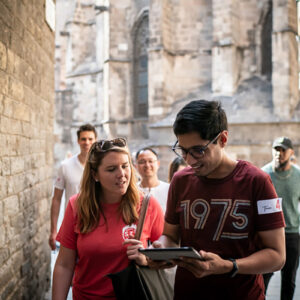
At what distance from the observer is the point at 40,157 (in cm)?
548

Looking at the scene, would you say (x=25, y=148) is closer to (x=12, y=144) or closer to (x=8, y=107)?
(x=12, y=144)

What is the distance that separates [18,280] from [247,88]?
55.8ft

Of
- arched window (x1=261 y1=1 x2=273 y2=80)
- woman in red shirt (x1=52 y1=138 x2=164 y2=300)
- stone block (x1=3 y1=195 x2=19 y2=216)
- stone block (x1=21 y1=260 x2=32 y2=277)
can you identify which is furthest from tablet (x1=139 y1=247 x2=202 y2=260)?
arched window (x1=261 y1=1 x2=273 y2=80)

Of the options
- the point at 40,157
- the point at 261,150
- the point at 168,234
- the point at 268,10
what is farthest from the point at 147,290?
the point at 268,10

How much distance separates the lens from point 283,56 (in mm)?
18109

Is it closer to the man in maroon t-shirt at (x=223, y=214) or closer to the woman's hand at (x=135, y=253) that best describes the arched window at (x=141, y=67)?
the woman's hand at (x=135, y=253)

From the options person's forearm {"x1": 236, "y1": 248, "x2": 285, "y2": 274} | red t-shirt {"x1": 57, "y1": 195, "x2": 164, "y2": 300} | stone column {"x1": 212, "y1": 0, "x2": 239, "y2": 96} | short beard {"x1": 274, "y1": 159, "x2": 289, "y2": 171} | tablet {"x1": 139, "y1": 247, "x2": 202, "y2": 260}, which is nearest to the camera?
tablet {"x1": 139, "y1": 247, "x2": 202, "y2": 260}

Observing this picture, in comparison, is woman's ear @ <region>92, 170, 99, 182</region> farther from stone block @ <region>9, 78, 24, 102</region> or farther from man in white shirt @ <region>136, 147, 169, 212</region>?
man in white shirt @ <region>136, 147, 169, 212</region>

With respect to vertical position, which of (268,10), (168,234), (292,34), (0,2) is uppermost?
(268,10)

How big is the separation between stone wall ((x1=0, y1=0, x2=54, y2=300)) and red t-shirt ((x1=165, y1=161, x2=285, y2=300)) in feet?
7.01

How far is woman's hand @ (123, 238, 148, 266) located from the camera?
7.29 feet

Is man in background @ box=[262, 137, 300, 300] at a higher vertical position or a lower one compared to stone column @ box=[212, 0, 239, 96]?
lower

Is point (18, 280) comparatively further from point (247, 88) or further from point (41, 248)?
point (247, 88)

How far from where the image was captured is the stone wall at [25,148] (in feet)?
12.3
